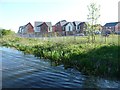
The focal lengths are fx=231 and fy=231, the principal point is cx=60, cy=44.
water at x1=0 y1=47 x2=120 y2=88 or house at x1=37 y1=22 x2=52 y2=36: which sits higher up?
house at x1=37 y1=22 x2=52 y2=36

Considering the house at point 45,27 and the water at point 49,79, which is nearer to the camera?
the water at point 49,79

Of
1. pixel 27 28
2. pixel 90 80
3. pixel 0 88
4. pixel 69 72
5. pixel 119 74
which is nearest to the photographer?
pixel 0 88

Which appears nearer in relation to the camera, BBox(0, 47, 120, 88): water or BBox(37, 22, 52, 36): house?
BBox(0, 47, 120, 88): water

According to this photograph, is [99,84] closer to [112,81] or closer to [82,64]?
[112,81]

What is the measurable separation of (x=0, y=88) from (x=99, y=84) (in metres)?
4.62

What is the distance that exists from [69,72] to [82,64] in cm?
138

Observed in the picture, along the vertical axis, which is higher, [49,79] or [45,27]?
[45,27]

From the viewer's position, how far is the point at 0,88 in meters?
9.99

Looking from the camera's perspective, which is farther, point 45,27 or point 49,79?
point 45,27

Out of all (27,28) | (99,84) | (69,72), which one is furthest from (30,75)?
(27,28)

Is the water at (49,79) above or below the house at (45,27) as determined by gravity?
below

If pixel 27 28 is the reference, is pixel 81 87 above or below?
below

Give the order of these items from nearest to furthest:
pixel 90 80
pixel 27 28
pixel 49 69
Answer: pixel 90 80, pixel 49 69, pixel 27 28

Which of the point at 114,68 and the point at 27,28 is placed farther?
the point at 27,28
